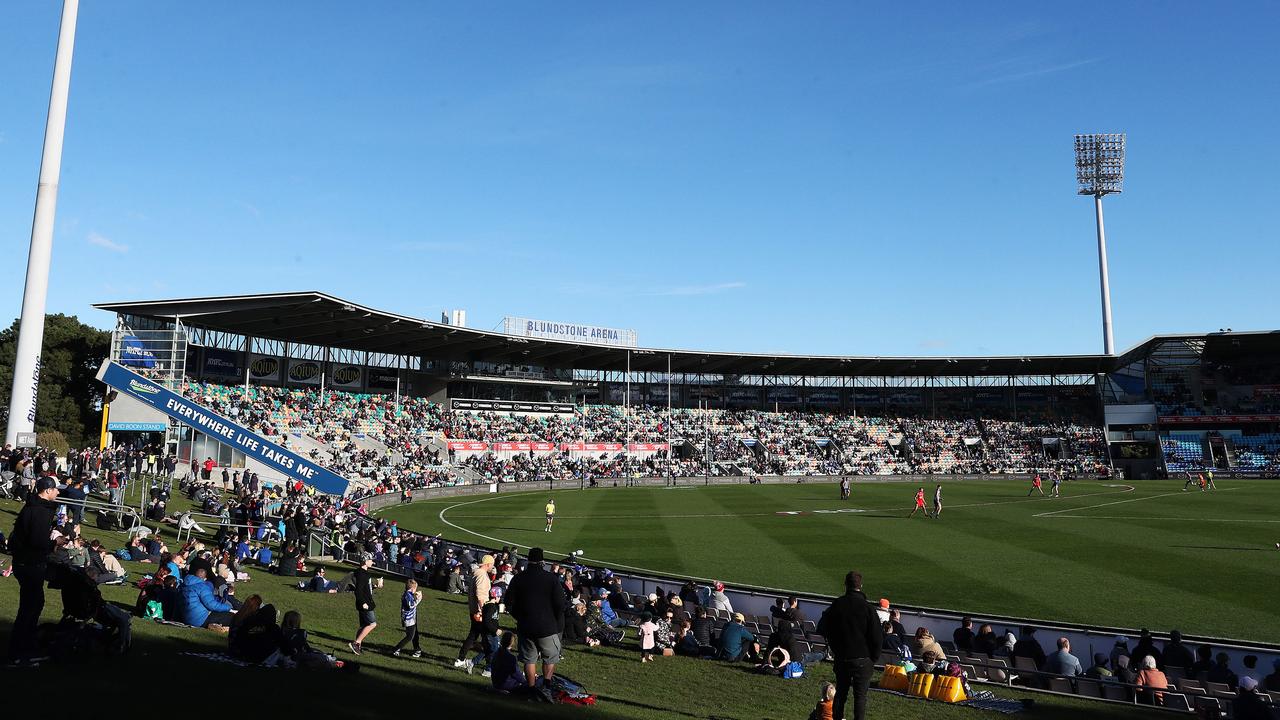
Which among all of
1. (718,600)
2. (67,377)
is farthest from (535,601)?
(67,377)

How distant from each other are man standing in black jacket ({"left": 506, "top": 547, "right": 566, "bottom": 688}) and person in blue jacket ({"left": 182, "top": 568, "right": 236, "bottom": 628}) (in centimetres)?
635

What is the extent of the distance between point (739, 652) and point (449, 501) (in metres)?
41.0

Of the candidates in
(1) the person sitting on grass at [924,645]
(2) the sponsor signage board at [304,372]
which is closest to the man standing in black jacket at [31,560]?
(1) the person sitting on grass at [924,645]

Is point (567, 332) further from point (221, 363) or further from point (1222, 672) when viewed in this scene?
point (1222, 672)

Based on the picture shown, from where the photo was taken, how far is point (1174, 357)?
270 feet

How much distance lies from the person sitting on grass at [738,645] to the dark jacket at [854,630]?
5662 millimetres

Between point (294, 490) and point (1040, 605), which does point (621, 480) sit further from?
point (1040, 605)

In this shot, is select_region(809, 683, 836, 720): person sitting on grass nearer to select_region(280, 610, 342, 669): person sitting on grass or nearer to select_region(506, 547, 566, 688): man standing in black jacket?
select_region(506, 547, 566, 688): man standing in black jacket

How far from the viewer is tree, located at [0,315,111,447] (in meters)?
70.4

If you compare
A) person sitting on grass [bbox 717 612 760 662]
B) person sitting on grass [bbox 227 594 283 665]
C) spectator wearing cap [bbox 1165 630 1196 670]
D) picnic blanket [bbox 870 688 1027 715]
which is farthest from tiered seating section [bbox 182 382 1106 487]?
spectator wearing cap [bbox 1165 630 1196 670]

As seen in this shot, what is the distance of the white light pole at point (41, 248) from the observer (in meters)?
31.9

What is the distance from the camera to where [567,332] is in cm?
8600

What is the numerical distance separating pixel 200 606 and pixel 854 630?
1000 centimetres

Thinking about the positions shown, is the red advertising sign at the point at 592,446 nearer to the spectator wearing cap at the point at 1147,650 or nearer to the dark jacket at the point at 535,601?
the spectator wearing cap at the point at 1147,650
